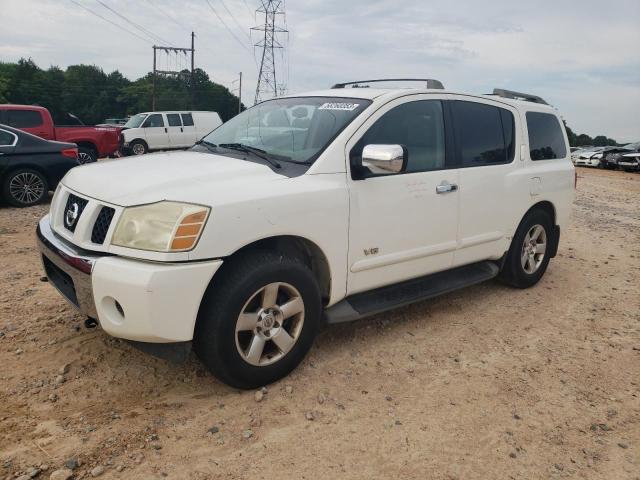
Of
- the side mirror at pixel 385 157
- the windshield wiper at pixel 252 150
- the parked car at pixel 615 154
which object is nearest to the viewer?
the side mirror at pixel 385 157

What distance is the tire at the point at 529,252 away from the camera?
4.68m

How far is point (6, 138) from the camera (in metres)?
8.35

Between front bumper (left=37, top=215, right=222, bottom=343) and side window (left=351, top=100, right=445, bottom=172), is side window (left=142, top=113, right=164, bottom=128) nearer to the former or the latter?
side window (left=351, top=100, right=445, bottom=172)

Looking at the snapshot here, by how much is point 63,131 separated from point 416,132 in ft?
40.0

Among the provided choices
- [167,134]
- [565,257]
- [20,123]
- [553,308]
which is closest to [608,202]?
[565,257]

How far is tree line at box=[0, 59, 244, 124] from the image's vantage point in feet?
209

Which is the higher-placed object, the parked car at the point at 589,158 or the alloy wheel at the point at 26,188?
the parked car at the point at 589,158

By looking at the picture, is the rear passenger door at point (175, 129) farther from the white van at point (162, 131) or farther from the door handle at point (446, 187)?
the door handle at point (446, 187)

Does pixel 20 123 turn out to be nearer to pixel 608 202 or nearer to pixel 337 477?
pixel 337 477

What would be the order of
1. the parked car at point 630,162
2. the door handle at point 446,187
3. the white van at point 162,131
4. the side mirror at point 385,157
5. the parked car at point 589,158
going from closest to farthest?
the side mirror at point 385,157 < the door handle at point 446,187 < the white van at point 162,131 < the parked car at point 630,162 < the parked car at point 589,158

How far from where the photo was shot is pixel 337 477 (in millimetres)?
2309

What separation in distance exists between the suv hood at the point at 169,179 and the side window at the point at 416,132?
834 mm

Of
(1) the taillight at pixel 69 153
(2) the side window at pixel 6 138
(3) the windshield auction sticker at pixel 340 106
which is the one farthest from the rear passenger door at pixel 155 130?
(3) the windshield auction sticker at pixel 340 106

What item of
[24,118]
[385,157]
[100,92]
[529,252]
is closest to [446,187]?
[385,157]
